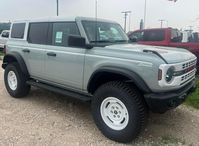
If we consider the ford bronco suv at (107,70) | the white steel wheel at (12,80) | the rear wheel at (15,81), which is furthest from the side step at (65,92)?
the white steel wheel at (12,80)

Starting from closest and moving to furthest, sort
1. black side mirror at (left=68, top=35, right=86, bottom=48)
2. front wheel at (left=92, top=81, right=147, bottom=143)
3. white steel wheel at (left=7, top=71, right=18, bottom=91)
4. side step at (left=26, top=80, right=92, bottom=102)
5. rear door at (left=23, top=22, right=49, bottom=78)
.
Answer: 1. front wheel at (left=92, top=81, right=147, bottom=143)
2. black side mirror at (left=68, top=35, right=86, bottom=48)
3. side step at (left=26, top=80, right=92, bottom=102)
4. rear door at (left=23, top=22, right=49, bottom=78)
5. white steel wheel at (left=7, top=71, right=18, bottom=91)

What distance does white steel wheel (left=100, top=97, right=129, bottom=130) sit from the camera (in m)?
4.28

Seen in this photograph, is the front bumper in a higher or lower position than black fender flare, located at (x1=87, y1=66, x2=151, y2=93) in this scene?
lower

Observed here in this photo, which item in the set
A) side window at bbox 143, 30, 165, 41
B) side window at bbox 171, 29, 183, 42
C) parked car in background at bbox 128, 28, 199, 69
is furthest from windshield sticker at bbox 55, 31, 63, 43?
side window at bbox 171, 29, 183, 42

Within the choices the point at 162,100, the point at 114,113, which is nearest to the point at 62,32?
the point at 114,113

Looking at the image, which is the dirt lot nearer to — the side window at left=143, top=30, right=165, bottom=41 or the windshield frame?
the windshield frame

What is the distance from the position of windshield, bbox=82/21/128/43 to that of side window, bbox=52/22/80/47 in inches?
8.9

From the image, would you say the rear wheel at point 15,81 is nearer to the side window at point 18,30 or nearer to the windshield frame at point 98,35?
the side window at point 18,30

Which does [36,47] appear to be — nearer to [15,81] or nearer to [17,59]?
[17,59]

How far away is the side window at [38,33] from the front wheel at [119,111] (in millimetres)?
1948

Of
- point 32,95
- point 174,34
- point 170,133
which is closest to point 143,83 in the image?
point 170,133

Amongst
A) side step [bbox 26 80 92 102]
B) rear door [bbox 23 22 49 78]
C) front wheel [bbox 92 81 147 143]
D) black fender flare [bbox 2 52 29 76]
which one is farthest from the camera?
black fender flare [bbox 2 52 29 76]

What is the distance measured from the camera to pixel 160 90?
3.90m

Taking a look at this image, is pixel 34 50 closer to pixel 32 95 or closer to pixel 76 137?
pixel 32 95
